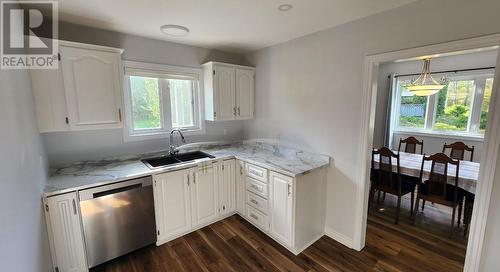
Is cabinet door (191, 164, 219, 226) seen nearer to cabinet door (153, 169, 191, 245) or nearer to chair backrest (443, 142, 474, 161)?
cabinet door (153, 169, 191, 245)

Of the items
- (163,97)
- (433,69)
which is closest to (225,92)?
(163,97)

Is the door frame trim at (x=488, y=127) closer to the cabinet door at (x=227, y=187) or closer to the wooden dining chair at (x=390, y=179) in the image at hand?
the wooden dining chair at (x=390, y=179)

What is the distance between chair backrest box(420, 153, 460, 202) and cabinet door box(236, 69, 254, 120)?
94.9 inches

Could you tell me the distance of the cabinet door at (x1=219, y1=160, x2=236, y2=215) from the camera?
2835 millimetres

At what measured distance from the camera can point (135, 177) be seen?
211cm

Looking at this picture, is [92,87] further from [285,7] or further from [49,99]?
[285,7]

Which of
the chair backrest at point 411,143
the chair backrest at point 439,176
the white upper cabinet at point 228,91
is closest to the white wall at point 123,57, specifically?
the white upper cabinet at point 228,91

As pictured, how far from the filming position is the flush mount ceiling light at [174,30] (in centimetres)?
228

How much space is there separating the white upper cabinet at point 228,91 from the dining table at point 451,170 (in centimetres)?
211

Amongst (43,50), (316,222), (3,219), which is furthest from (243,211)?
(43,50)

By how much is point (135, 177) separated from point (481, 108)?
562 cm

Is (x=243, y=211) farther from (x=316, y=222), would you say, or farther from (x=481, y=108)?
(x=481, y=108)

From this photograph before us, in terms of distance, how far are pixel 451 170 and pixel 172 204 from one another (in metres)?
3.37

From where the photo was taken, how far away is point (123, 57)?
8.23 feet
